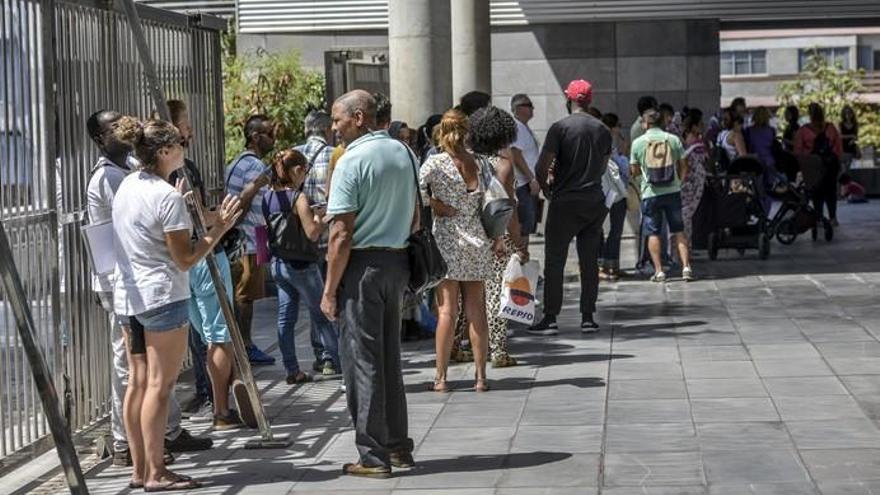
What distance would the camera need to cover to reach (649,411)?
32.7 ft

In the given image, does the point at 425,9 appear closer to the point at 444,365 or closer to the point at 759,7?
the point at 444,365

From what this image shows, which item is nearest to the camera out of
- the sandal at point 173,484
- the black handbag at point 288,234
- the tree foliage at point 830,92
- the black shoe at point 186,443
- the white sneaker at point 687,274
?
the sandal at point 173,484

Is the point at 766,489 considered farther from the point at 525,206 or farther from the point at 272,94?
the point at 272,94

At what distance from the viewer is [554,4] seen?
23609 mm

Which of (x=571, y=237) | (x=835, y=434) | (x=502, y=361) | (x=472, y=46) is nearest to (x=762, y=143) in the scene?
(x=472, y=46)

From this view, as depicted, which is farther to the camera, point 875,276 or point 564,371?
point 875,276

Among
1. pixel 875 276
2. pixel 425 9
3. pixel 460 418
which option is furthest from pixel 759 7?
pixel 460 418

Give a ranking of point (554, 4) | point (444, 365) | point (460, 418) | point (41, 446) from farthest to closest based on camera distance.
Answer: point (554, 4) < point (444, 365) < point (460, 418) < point (41, 446)

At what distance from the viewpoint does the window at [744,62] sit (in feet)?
261

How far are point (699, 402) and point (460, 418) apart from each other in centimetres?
143

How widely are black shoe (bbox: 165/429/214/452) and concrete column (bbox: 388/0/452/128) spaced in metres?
6.78

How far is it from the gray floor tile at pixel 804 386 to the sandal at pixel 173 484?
3812 millimetres

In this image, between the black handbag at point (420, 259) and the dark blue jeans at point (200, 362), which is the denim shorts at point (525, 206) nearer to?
the dark blue jeans at point (200, 362)

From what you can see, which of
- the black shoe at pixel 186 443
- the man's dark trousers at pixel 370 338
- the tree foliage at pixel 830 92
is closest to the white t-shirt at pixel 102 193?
the black shoe at pixel 186 443
